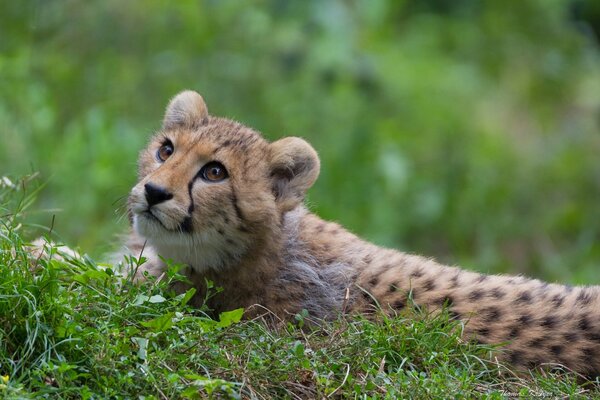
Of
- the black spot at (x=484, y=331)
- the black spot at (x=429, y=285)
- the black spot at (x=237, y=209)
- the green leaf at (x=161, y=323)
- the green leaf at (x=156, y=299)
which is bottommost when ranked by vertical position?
the green leaf at (x=161, y=323)

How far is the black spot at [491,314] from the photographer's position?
5309 millimetres

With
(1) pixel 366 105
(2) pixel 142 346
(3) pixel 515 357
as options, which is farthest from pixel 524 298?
(1) pixel 366 105

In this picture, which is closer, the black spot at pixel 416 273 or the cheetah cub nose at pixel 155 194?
the cheetah cub nose at pixel 155 194

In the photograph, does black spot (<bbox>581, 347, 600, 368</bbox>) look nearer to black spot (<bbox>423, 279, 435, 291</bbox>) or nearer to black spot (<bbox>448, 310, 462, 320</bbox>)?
black spot (<bbox>448, 310, 462, 320</bbox>)

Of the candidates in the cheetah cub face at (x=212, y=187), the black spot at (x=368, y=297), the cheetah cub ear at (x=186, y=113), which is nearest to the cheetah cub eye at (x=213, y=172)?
the cheetah cub face at (x=212, y=187)

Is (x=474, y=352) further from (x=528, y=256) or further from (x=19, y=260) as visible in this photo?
(x=528, y=256)

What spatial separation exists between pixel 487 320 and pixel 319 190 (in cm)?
500

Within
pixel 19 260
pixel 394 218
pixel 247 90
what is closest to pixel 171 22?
pixel 247 90

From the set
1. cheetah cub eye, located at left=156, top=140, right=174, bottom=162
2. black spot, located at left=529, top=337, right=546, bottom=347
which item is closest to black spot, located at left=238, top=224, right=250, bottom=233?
cheetah cub eye, located at left=156, top=140, right=174, bottom=162

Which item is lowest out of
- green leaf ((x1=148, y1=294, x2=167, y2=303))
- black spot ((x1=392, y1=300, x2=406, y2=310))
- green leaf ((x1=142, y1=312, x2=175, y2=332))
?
green leaf ((x1=142, y1=312, x2=175, y2=332))

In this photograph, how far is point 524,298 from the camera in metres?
5.47

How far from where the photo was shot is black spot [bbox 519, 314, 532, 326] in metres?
5.32

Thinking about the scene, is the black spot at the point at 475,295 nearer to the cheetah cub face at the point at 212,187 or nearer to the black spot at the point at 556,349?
the black spot at the point at 556,349

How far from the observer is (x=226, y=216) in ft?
17.4
